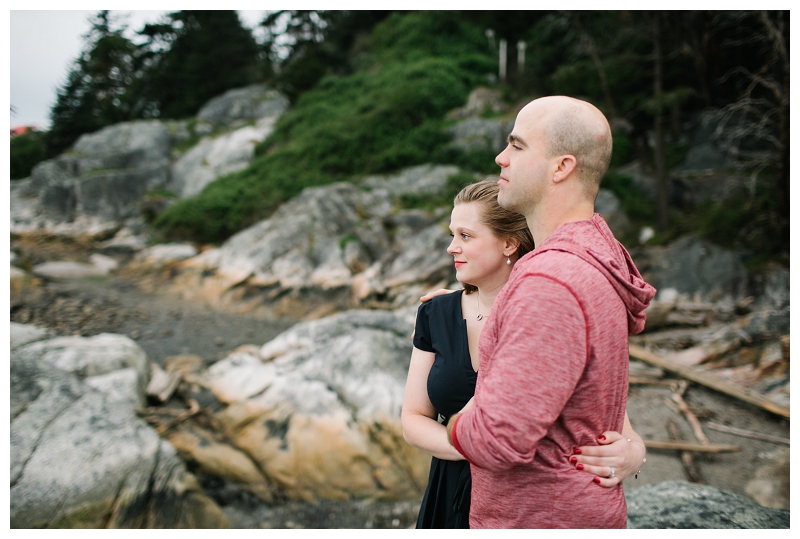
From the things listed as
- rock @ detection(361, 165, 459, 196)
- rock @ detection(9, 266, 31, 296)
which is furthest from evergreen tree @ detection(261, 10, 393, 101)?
rock @ detection(9, 266, 31, 296)

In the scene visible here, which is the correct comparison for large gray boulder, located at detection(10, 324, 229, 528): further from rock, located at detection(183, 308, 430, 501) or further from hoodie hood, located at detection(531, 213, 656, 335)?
hoodie hood, located at detection(531, 213, 656, 335)

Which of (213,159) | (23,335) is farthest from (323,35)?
(23,335)

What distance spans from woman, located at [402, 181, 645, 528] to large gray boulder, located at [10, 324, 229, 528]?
343cm

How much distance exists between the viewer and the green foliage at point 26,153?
1475cm

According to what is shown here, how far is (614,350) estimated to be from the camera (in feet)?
3.96

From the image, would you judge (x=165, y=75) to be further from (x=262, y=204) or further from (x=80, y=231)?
(x=262, y=204)

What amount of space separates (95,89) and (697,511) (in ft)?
71.0

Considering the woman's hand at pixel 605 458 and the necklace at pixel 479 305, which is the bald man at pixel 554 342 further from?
the necklace at pixel 479 305

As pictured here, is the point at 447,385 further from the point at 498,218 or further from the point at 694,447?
the point at 694,447

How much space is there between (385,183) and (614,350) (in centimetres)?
1373

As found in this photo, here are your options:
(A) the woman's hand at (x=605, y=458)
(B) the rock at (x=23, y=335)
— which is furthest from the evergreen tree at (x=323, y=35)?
(A) the woman's hand at (x=605, y=458)

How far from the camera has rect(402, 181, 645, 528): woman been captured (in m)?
1.71

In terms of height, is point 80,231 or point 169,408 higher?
point 80,231

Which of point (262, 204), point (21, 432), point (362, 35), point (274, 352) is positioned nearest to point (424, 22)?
point (362, 35)
